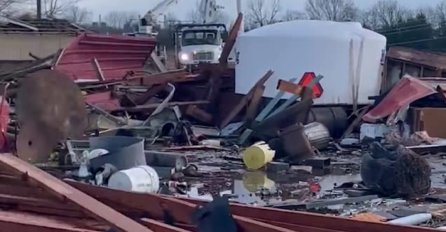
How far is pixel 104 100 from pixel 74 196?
11.4 metres

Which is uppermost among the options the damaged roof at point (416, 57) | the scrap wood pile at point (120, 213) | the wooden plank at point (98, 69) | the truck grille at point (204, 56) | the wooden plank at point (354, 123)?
the scrap wood pile at point (120, 213)

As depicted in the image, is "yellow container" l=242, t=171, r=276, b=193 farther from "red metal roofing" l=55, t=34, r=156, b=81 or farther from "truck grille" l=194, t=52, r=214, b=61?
"truck grille" l=194, t=52, r=214, b=61

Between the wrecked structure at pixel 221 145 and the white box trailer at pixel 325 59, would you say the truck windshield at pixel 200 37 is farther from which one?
the white box trailer at pixel 325 59

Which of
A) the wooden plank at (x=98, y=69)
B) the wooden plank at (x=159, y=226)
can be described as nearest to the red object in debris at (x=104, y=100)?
the wooden plank at (x=98, y=69)

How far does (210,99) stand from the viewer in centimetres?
1645

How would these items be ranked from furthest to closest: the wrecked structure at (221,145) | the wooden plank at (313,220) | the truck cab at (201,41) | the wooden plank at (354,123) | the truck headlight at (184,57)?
the truck cab at (201,41) → the truck headlight at (184,57) → the wooden plank at (354,123) → the wrecked structure at (221,145) → the wooden plank at (313,220)

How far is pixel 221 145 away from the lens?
13.0 metres

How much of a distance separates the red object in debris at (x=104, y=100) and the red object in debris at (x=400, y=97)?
4766mm

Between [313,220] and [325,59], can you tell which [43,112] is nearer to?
[313,220]

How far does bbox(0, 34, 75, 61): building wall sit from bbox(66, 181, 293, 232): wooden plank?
23915 millimetres

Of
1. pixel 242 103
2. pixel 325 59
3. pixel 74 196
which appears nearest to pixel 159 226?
pixel 74 196

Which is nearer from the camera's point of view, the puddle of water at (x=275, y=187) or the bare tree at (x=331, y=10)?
the puddle of water at (x=275, y=187)

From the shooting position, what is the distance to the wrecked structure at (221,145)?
4.79 meters

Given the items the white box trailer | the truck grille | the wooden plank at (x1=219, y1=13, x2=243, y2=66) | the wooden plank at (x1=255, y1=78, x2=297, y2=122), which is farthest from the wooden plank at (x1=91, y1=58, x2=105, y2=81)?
the truck grille
